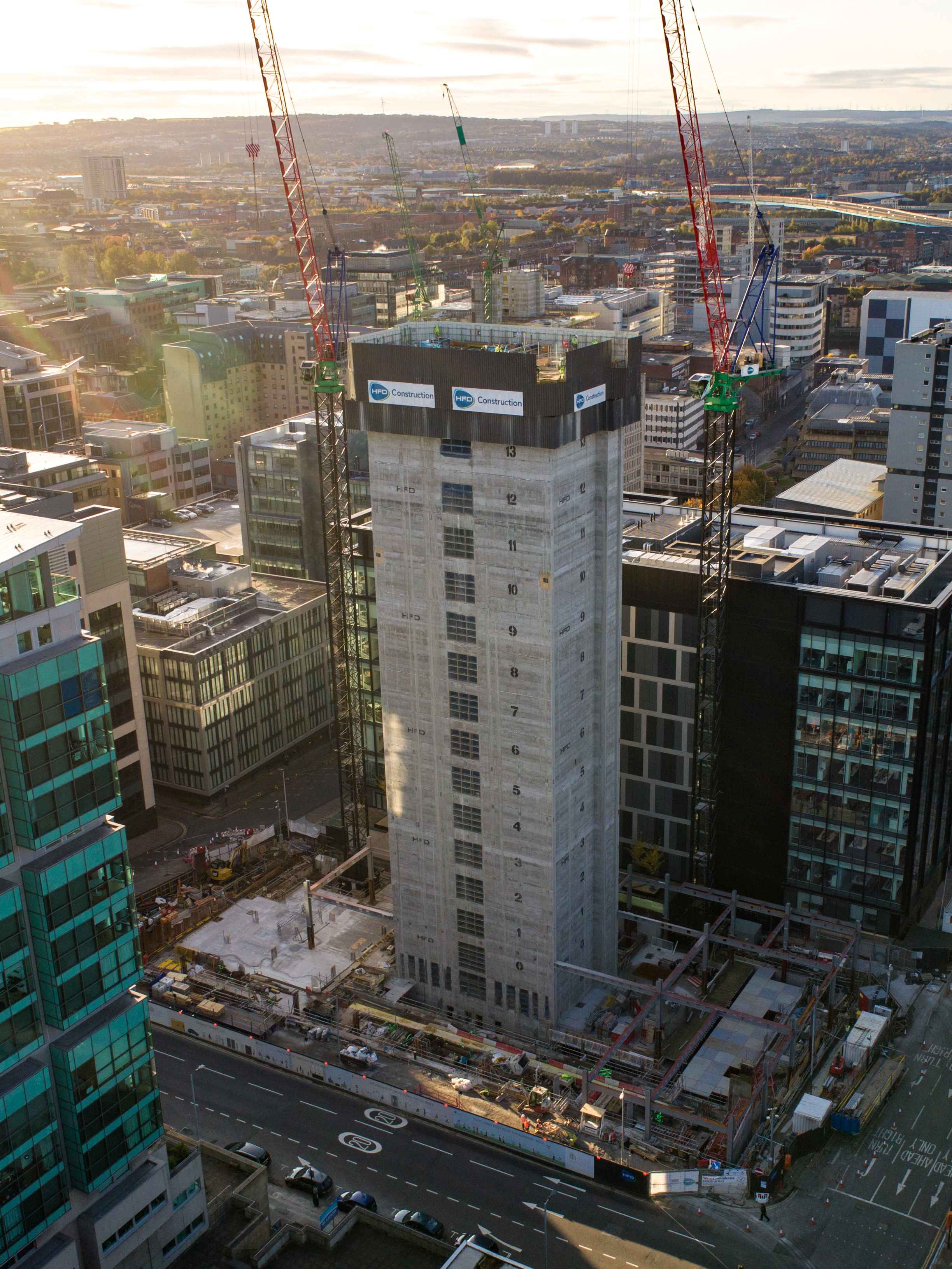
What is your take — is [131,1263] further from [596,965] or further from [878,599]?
[878,599]

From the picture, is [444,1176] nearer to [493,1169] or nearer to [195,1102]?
[493,1169]

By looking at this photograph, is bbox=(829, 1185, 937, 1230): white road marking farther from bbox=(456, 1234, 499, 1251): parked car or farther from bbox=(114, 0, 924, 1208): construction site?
bbox=(456, 1234, 499, 1251): parked car

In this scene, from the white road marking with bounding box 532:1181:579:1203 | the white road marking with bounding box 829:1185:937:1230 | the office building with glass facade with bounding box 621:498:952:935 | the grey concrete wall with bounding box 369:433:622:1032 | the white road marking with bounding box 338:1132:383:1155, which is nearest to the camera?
the white road marking with bounding box 829:1185:937:1230

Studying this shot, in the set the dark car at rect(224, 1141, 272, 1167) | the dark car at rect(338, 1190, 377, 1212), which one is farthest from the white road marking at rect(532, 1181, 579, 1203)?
the dark car at rect(224, 1141, 272, 1167)

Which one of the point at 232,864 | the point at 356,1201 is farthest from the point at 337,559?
the point at 356,1201

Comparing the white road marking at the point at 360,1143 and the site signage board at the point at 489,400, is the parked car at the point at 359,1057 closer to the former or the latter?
the white road marking at the point at 360,1143

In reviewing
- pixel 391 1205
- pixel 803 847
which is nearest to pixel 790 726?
Result: pixel 803 847
